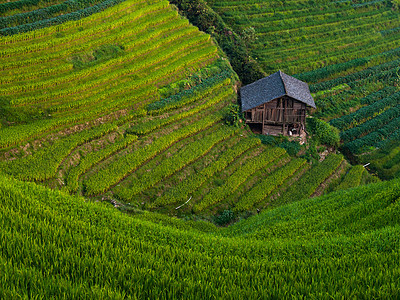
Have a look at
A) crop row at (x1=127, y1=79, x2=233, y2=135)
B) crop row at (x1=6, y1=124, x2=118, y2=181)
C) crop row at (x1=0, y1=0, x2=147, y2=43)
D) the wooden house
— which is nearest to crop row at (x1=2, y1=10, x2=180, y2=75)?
crop row at (x1=0, y1=0, x2=147, y2=43)

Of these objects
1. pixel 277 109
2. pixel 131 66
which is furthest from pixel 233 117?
pixel 131 66

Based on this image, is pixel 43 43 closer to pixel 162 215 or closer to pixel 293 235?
pixel 162 215

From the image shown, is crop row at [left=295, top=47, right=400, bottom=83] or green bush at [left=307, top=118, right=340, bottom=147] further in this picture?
crop row at [left=295, top=47, right=400, bottom=83]

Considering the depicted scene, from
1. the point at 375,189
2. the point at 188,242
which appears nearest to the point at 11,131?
the point at 188,242

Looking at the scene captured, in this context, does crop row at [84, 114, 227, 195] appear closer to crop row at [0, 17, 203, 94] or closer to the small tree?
the small tree

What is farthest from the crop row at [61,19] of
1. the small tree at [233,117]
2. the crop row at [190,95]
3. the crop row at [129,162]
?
the small tree at [233,117]

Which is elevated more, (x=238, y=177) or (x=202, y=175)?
(x=202, y=175)

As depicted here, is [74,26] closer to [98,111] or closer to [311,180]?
[98,111]

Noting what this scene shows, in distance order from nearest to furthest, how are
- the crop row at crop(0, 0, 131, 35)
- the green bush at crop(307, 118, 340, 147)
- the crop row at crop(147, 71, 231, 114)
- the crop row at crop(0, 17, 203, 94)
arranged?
the crop row at crop(0, 17, 203, 94)
the crop row at crop(147, 71, 231, 114)
the crop row at crop(0, 0, 131, 35)
the green bush at crop(307, 118, 340, 147)
